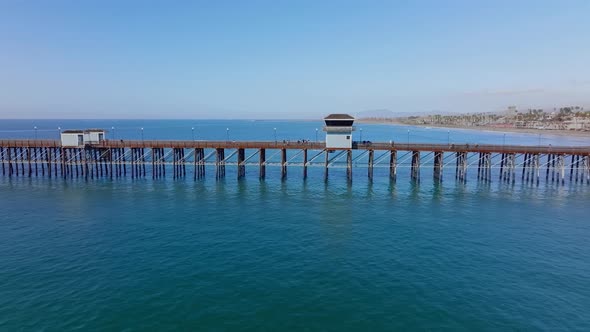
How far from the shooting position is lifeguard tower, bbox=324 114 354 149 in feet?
206

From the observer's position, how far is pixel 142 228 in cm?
3819

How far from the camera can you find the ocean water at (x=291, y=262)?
72.5 feet

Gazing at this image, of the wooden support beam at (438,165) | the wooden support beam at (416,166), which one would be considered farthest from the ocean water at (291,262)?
the wooden support beam at (416,166)

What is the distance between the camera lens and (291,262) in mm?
29984

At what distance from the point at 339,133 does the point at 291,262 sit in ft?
122

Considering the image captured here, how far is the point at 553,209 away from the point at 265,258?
4115 cm

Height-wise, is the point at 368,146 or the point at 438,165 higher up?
the point at 368,146

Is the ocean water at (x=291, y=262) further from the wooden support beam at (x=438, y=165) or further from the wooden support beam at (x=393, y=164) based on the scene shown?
the wooden support beam at (x=393, y=164)

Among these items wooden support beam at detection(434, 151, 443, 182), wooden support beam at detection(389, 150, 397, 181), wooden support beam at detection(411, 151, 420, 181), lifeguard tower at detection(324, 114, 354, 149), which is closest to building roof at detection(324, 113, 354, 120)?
lifeguard tower at detection(324, 114, 354, 149)

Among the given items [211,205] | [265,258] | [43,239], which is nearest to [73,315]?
[265,258]

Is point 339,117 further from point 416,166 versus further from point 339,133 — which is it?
point 416,166

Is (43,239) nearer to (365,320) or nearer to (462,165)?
(365,320)

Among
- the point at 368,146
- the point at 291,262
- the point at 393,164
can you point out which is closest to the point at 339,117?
the point at 368,146

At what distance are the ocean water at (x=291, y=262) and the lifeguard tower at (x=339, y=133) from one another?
1306 cm
